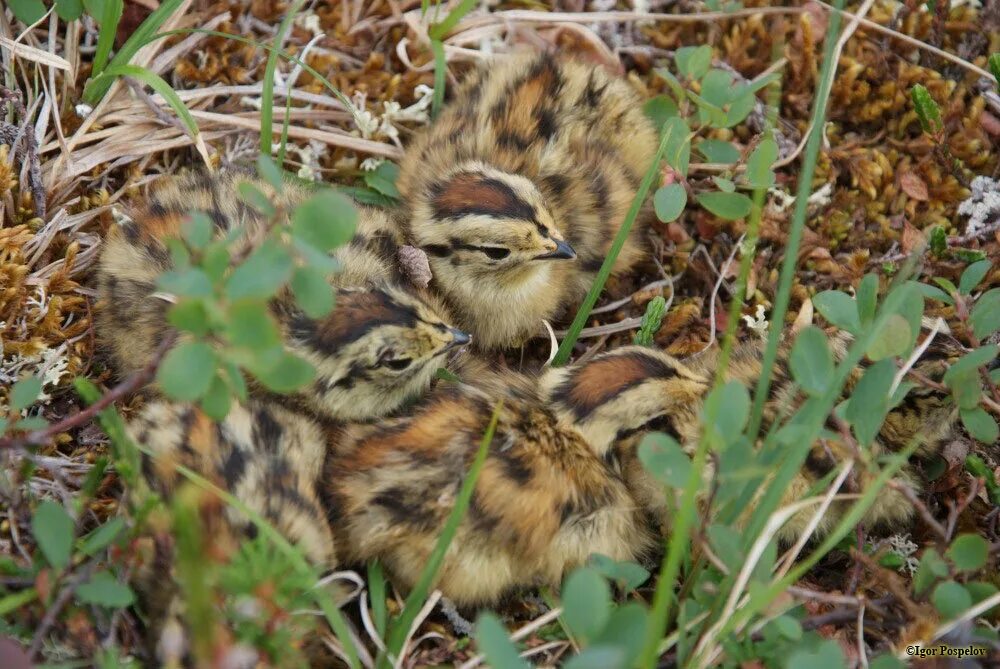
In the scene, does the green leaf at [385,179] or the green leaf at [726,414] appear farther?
the green leaf at [385,179]

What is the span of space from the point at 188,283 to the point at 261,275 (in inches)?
7.1

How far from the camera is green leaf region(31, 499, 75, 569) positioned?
9.58ft

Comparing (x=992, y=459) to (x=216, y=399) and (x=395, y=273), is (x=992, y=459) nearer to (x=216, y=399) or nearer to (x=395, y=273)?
(x=395, y=273)

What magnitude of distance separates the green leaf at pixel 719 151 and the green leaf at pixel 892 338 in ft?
5.15

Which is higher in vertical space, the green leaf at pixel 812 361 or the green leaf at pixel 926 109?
the green leaf at pixel 926 109

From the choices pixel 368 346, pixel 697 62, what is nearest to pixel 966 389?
pixel 697 62

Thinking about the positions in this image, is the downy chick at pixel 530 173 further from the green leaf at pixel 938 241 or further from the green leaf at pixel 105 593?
the green leaf at pixel 105 593

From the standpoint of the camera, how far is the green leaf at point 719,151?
4.62 metres

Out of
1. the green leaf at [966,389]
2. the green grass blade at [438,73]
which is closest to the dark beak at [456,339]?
the green grass blade at [438,73]

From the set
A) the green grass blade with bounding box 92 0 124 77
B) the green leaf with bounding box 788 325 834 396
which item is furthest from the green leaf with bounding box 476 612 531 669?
the green grass blade with bounding box 92 0 124 77

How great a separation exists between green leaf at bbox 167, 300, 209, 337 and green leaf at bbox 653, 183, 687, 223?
2.14m

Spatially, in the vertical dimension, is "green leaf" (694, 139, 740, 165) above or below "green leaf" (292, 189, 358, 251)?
below

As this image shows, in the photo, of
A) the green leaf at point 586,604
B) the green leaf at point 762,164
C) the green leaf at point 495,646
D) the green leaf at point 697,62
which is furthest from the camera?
the green leaf at point 697,62

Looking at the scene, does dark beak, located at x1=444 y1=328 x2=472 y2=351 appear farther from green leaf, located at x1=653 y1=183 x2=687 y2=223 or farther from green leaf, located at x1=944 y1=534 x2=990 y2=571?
green leaf, located at x1=944 y1=534 x2=990 y2=571
